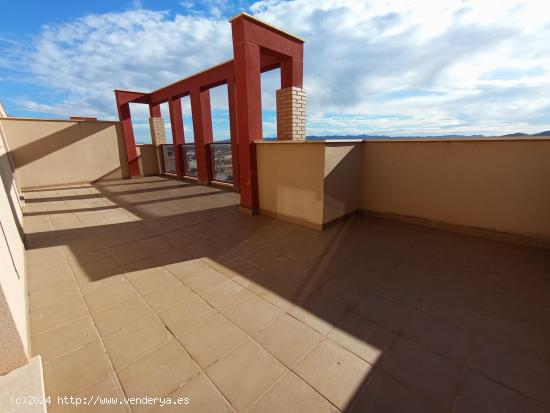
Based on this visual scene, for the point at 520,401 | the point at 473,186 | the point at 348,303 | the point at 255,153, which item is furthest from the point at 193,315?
the point at 473,186

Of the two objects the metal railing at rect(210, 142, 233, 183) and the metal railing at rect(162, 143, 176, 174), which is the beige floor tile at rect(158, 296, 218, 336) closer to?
the metal railing at rect(210, 142, 233, 183)

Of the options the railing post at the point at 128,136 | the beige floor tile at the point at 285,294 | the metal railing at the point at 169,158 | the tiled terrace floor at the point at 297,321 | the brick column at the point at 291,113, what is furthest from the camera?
the metal railing at the point at 169,158

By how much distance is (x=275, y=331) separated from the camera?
1.68m

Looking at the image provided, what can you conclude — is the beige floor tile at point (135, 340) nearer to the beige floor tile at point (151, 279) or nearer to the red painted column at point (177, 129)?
the beige floor tile at point (151, 279)

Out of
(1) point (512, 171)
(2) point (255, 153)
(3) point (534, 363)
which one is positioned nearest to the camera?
(3) point (534, 363)

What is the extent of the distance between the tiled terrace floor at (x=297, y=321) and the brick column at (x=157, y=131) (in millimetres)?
7429

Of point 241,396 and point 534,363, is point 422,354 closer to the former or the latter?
point 534,363

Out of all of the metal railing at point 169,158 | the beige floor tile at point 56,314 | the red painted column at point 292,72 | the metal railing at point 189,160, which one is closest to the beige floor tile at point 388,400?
the beige floor tile at point 56,314

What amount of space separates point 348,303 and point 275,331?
667 millimetres

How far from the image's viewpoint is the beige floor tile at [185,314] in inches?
68.7

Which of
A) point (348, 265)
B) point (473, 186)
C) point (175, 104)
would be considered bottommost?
point (348, 265)

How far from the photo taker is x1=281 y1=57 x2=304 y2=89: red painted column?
4.49 metres

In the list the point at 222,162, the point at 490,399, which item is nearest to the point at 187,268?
the point at 490,399

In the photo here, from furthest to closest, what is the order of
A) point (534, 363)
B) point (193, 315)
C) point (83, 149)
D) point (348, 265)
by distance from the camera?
point (83, 149), point (348, 265), point (193, 315), point (534, 363)
